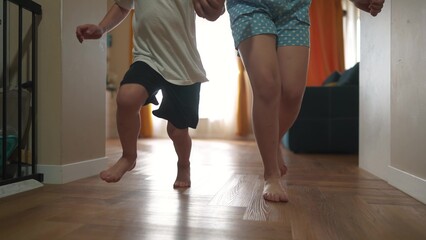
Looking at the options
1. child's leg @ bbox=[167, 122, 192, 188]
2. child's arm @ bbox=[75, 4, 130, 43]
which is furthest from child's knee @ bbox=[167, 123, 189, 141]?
child's arm @ bbox=[75, 4, 130, 43]

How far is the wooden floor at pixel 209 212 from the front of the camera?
732 mm

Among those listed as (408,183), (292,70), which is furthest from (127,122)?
(408,183)

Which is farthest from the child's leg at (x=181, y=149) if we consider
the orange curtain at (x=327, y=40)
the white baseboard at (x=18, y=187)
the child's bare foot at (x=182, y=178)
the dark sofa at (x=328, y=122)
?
the orange curtain at (x=327, y=40)

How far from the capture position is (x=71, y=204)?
38.3 inches

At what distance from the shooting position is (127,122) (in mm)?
1124

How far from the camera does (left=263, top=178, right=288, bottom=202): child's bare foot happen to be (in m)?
1.03

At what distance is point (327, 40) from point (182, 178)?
4187mm

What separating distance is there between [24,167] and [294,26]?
3.59ft

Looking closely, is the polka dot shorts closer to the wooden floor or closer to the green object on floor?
the wooden floor

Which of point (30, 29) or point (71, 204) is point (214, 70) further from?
point (71, 204)

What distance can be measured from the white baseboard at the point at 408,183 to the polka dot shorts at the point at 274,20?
21.6 inches

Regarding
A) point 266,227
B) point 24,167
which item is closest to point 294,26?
point 266,227

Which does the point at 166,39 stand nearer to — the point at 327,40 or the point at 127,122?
the point at 127,122

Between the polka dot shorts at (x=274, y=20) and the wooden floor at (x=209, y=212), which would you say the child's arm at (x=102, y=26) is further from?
the wooden floor at (x=209, y=212)
